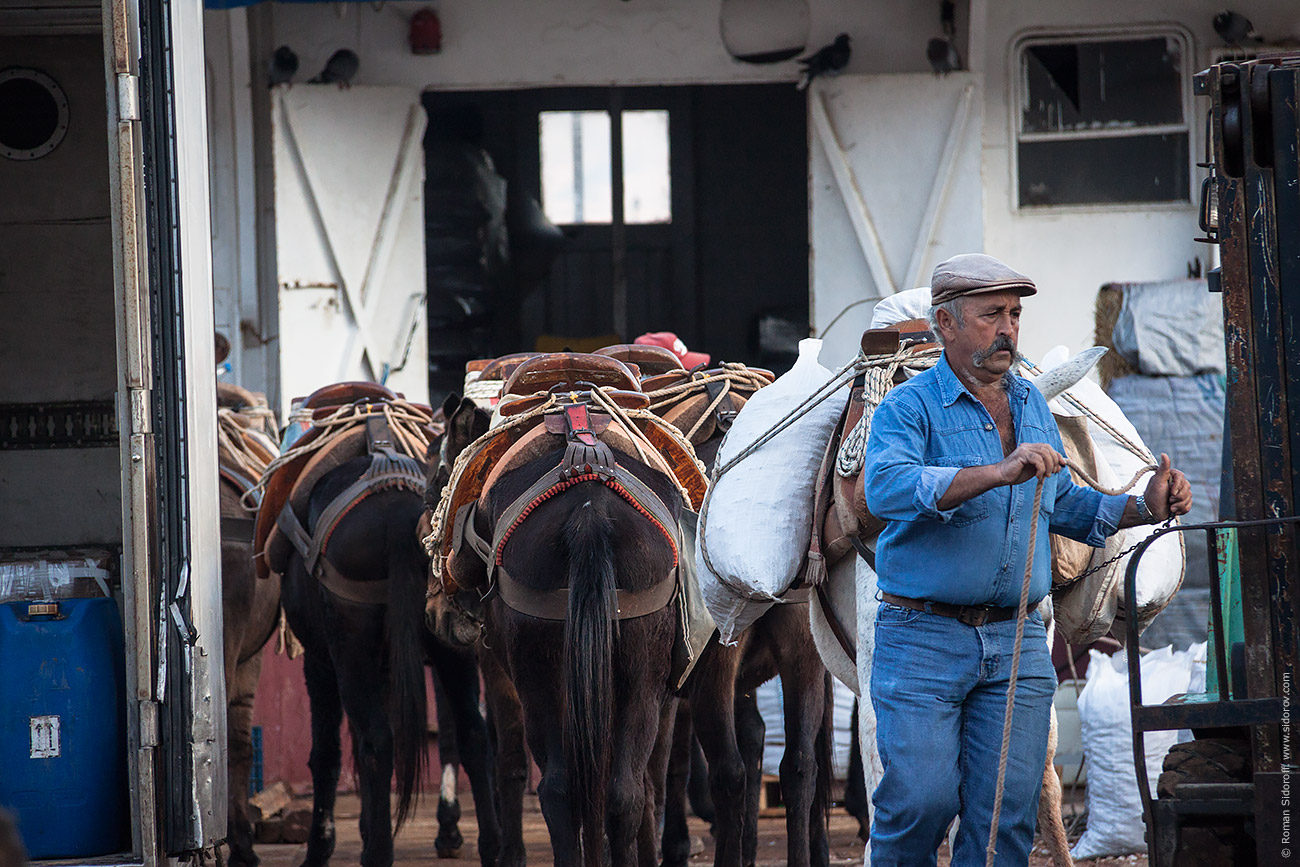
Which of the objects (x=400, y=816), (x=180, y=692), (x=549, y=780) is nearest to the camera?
(x=549, y=780)

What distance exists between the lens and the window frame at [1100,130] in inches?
398

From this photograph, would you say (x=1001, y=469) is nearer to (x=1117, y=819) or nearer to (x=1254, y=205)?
(x=1254, y=205)

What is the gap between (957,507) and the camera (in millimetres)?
3129

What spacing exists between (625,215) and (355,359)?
10.8 ft

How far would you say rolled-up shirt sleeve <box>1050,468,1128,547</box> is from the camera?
10.9 ft

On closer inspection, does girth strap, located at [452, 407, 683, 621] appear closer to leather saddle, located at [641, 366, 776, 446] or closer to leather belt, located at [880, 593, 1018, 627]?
leather saddle, located at [641, 366, 776, 446]

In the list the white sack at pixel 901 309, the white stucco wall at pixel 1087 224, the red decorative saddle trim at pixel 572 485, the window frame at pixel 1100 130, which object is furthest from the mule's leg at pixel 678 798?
the window frame at pixel 1100 130

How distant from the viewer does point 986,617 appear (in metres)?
3.27

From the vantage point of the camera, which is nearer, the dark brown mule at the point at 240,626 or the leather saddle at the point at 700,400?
the leather saddle at the point at 700,400

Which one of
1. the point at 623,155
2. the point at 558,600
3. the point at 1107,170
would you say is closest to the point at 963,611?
the point at 558,600

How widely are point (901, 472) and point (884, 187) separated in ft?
24.3

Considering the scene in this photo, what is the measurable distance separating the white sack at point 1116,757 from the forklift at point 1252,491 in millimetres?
3328

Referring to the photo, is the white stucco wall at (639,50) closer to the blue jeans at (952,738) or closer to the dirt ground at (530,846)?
the dirt ground at (530,846)

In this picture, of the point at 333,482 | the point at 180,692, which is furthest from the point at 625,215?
the point at 180,692
